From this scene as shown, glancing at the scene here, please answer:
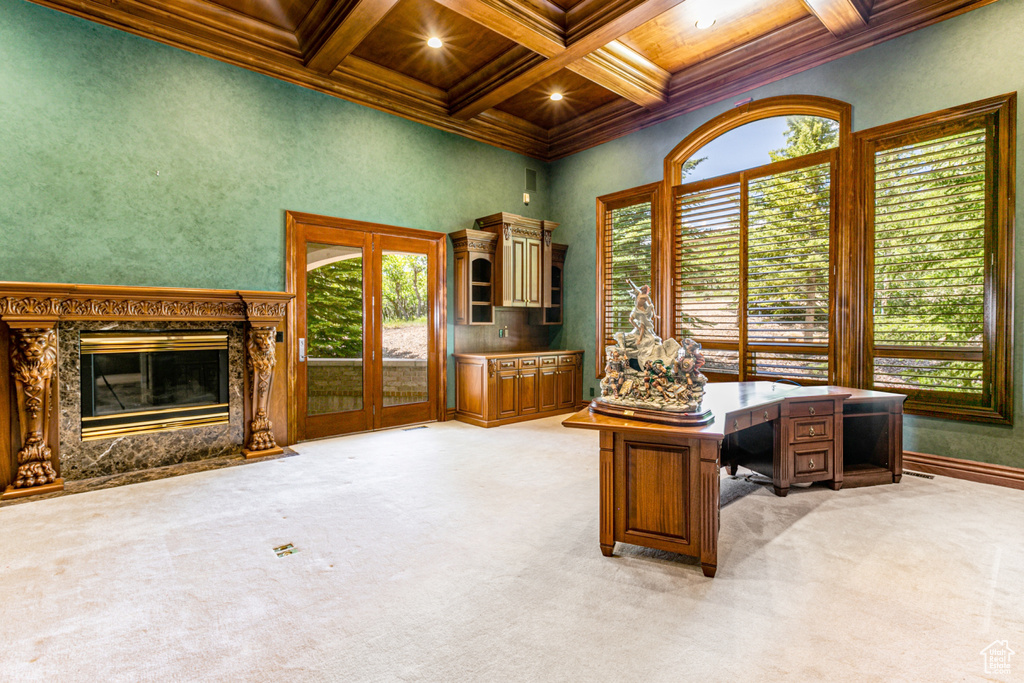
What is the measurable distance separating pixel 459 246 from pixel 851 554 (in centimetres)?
507

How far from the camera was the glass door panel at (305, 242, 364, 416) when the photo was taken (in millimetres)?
5152

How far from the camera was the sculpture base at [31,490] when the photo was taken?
343cm

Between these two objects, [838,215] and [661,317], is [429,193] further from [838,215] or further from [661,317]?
[838,215]

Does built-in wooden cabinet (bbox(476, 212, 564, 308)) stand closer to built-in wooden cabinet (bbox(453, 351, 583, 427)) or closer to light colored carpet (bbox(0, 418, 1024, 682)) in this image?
built-in wooden cabinet (bbox(453, 351, 583, 427))

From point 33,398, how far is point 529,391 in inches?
185

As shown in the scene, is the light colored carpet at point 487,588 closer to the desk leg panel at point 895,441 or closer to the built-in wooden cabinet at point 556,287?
the desk leg panel at point 895,441

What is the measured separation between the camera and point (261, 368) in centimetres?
454

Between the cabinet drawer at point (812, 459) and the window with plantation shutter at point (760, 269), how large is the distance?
139 cm

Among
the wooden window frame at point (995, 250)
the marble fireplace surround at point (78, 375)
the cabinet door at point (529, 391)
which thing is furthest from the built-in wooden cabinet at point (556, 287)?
the wooden window frame at point (995, 250)

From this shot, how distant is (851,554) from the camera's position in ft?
8.35

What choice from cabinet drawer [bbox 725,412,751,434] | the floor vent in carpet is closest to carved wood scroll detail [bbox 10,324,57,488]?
the floor vent in carpet

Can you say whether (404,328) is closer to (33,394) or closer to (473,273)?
(473,273)

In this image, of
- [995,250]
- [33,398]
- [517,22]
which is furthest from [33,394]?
[995,250]

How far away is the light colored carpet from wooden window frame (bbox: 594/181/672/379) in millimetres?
2982
